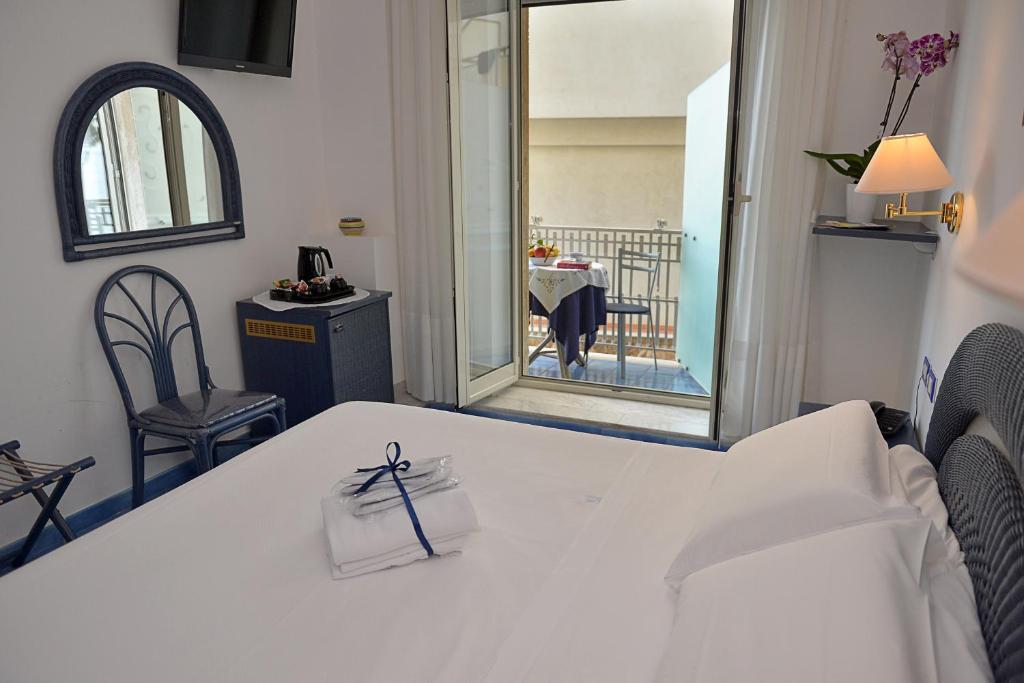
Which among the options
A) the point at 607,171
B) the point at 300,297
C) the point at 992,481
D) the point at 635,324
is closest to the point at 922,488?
the point at 992,481

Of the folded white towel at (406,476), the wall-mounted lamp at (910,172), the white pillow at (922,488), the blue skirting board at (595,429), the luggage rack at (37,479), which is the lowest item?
the blue skirting board at (595,429)

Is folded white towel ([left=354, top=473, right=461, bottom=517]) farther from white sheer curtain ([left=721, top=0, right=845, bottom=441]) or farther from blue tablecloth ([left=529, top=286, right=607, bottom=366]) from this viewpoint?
blue tablecloth ([left=529, top=286, right=607, bottom=366])

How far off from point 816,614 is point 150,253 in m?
2.71

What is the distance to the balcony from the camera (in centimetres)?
495

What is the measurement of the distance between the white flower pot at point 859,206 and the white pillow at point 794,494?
1.46 metres

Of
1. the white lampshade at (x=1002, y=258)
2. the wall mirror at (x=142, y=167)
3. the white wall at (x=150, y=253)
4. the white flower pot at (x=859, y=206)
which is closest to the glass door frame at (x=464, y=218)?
the white wall at (x=150, y=253)

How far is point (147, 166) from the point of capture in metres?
2.77

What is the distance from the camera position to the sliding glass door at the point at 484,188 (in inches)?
140

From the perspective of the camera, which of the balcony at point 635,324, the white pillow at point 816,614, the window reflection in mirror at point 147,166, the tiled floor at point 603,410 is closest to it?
the white pillow at point 816,614

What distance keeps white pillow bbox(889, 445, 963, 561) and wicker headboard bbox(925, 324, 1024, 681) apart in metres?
0.02

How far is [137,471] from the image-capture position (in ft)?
8.58

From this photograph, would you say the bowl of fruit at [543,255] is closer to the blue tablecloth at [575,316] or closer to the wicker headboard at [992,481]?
the blue tablecloth at [575,316]

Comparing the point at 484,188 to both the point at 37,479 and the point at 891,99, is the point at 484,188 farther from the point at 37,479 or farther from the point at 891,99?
the point at 37,479

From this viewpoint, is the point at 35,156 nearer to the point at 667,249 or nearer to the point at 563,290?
the point at 563,290
